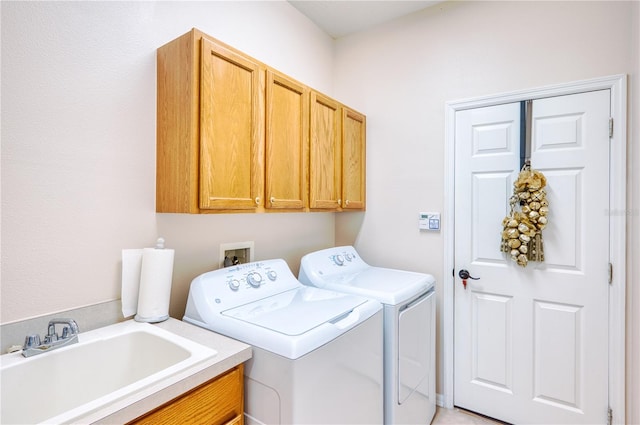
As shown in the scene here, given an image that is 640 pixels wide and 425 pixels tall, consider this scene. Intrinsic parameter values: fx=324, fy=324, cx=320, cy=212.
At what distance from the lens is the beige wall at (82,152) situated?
1.10 m

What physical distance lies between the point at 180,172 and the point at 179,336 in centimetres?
65

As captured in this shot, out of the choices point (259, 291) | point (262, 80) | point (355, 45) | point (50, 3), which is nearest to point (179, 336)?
point (259, 291)

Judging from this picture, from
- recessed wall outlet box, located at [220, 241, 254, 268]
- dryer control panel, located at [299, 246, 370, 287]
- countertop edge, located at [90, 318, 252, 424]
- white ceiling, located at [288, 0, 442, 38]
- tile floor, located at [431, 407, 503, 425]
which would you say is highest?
white ceiling, located at [288, 0, 442, 38]

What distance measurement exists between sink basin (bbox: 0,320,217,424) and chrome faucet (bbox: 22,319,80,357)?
2 centimetres

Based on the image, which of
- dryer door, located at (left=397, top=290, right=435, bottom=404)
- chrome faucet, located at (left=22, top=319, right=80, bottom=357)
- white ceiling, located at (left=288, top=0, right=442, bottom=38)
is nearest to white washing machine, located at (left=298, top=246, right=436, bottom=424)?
dryer door, located at (left=397, top=290, right=435, bottom=404)

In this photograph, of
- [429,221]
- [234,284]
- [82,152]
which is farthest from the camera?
[429,221]

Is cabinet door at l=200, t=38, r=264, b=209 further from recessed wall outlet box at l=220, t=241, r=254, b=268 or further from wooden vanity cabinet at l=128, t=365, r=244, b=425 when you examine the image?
wooden vanity cabinet at l=128, t=365, r=244, b=425

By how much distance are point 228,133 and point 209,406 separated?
104 cm

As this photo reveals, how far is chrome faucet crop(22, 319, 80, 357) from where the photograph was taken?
1.04 meters

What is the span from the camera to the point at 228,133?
4.65 feet

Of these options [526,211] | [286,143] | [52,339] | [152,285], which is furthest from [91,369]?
[526,211]

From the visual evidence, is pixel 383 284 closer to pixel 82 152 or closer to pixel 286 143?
pixel 286 143

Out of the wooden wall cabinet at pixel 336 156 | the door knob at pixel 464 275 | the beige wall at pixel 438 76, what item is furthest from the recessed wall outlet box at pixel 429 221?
the wooden wall cabinet at pixel 336 156

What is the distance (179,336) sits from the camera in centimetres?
122
